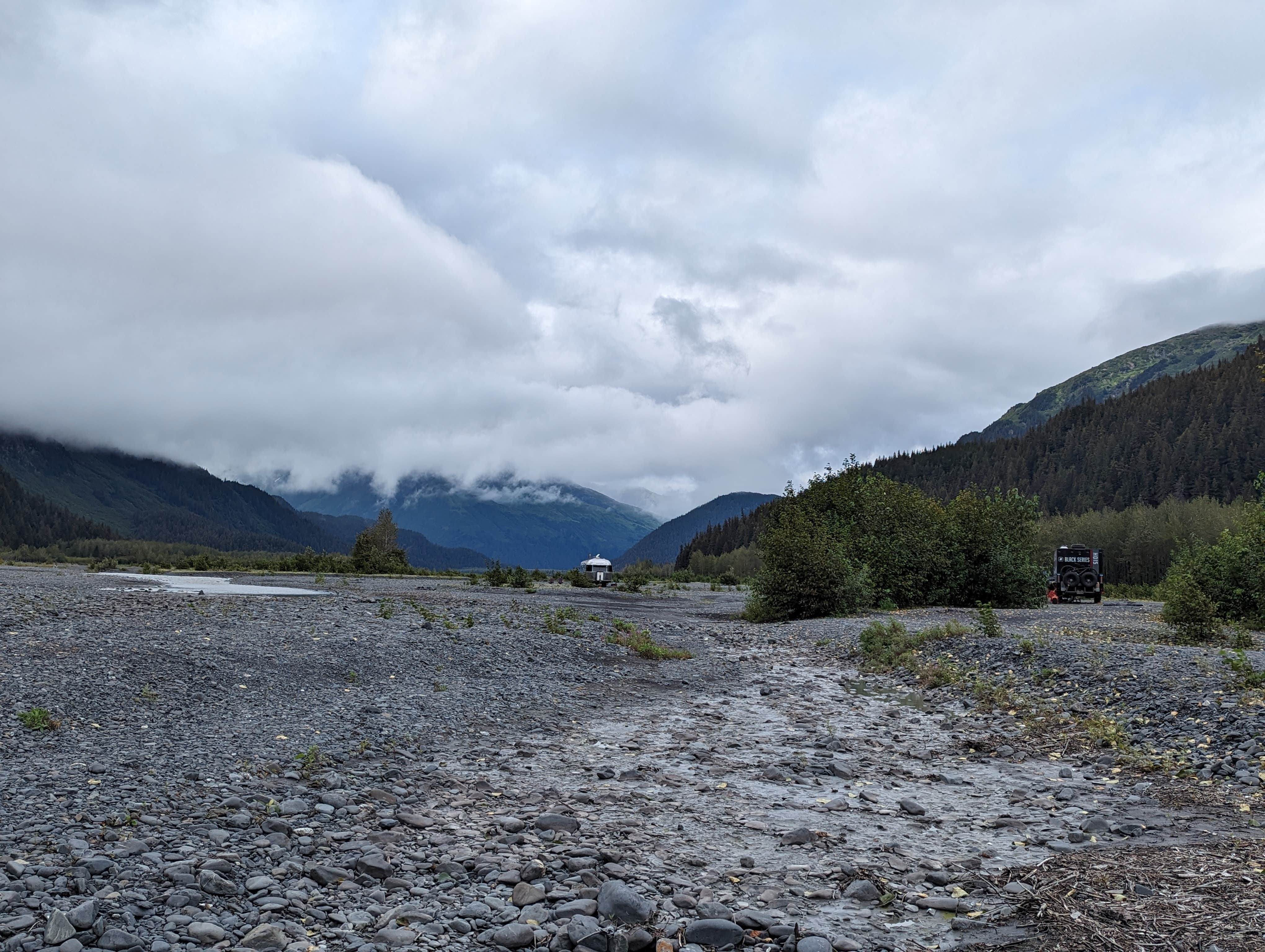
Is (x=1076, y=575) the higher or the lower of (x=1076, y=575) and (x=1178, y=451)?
the lower

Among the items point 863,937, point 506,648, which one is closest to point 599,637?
point 506,648

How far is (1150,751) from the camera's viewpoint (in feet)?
41.6

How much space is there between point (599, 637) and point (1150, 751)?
19.2 meters

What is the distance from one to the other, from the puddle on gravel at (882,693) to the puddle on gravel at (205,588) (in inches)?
1129

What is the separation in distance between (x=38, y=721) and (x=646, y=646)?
62.2 feet

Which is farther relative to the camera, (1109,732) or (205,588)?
(205,588)

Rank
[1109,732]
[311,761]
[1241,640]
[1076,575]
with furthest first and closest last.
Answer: [1076,575], [1241,640], [1109,732], [311,761]

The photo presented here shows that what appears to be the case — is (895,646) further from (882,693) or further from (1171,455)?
(1171,455)

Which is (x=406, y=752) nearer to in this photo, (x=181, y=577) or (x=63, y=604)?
(x=63, y=604)

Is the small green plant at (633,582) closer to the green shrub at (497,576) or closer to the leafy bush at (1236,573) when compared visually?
the green shrub at (497,576)

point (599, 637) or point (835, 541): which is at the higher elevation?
point (835, 541)

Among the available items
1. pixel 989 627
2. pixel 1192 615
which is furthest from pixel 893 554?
pixel 989 627

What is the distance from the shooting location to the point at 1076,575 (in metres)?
58.2

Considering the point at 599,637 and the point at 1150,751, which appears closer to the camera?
the point at 1150,751
